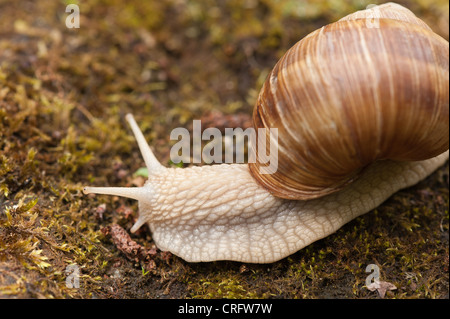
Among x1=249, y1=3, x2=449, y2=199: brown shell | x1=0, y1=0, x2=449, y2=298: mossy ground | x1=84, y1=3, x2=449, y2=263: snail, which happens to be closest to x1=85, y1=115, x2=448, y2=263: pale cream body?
x1=84, y1=3, x2=449, y2=263: snail

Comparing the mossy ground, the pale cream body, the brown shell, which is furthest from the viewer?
the pale cream body

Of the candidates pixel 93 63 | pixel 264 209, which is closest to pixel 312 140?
pixel 264 209

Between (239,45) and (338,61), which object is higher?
(239,45)

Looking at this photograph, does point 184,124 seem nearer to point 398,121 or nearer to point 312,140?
point 312,140

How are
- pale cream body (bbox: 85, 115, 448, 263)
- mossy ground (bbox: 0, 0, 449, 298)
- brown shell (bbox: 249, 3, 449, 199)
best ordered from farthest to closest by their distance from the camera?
1. pale cream body (bbox: 85, 115, 448, 263)
2. mossy ground (bbox: 0, 0, 449, 298)
3. brown shell (bbox: 249, 3, 449, 199)

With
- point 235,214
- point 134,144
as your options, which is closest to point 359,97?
point 235,214

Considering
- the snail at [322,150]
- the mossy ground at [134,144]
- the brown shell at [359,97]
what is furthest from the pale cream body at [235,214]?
the brown shell at [359,97]

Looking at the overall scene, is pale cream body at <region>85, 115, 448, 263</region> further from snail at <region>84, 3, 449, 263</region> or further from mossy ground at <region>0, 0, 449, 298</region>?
mossy ground at <region>0, 0, 449, 298</region>

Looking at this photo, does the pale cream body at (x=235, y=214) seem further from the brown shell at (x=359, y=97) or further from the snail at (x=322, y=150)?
the brown shell at (x=359, y=97)
